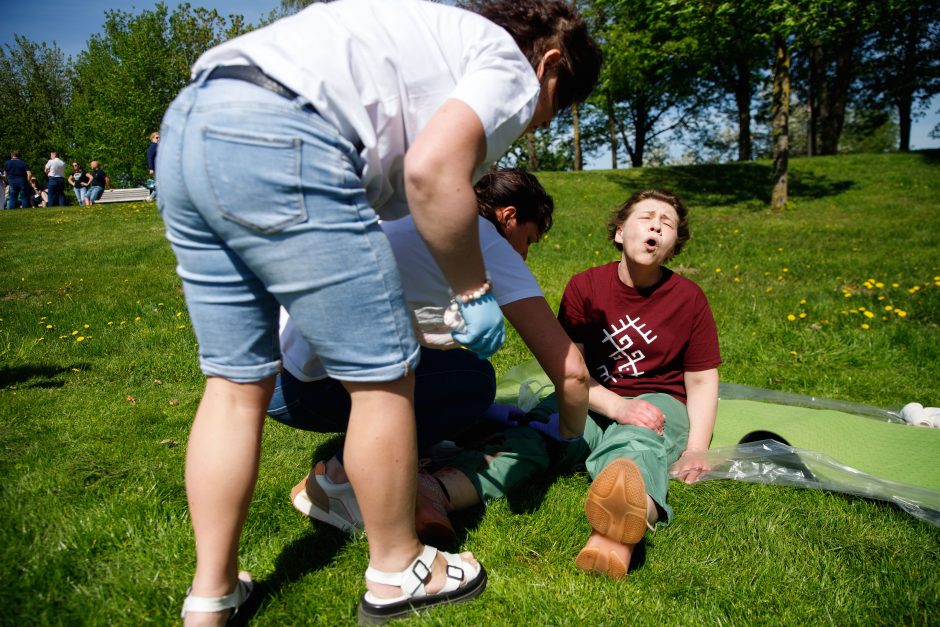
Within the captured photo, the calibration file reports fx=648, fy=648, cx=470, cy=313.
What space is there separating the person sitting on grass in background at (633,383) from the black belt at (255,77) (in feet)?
4.51

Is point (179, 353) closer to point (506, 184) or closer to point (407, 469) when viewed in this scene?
point (506, 184)

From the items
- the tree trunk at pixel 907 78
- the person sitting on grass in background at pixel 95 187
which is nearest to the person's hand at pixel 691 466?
the person sitting on grass in background at pixel 95 187

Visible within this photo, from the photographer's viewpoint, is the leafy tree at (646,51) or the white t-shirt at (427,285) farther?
the leafy tree at (646,51)

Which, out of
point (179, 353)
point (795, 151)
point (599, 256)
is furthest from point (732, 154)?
point (179, 353)

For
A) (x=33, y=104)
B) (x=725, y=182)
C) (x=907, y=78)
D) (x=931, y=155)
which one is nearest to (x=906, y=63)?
(x=907, y=78)

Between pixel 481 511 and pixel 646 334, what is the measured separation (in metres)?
1.09

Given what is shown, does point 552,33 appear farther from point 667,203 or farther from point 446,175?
point 667,203

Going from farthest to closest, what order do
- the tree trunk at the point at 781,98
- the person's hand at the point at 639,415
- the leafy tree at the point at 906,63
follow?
the leafy tree at the point at 906,63
the tree trunk at the point at 781,98
the person's hand at the point at 639,415

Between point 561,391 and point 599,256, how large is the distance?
551cm

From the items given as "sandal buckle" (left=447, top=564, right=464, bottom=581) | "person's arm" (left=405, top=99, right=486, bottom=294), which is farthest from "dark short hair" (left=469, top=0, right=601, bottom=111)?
"sandal buckle" (left=447, top=564, right=464, bottom=581)

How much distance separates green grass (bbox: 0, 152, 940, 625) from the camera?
1.71m

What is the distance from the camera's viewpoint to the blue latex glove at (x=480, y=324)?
1.48 metres

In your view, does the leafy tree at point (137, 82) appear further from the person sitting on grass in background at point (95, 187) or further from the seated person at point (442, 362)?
the seated person at point (442, 362)

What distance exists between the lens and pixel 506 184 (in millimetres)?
2275
